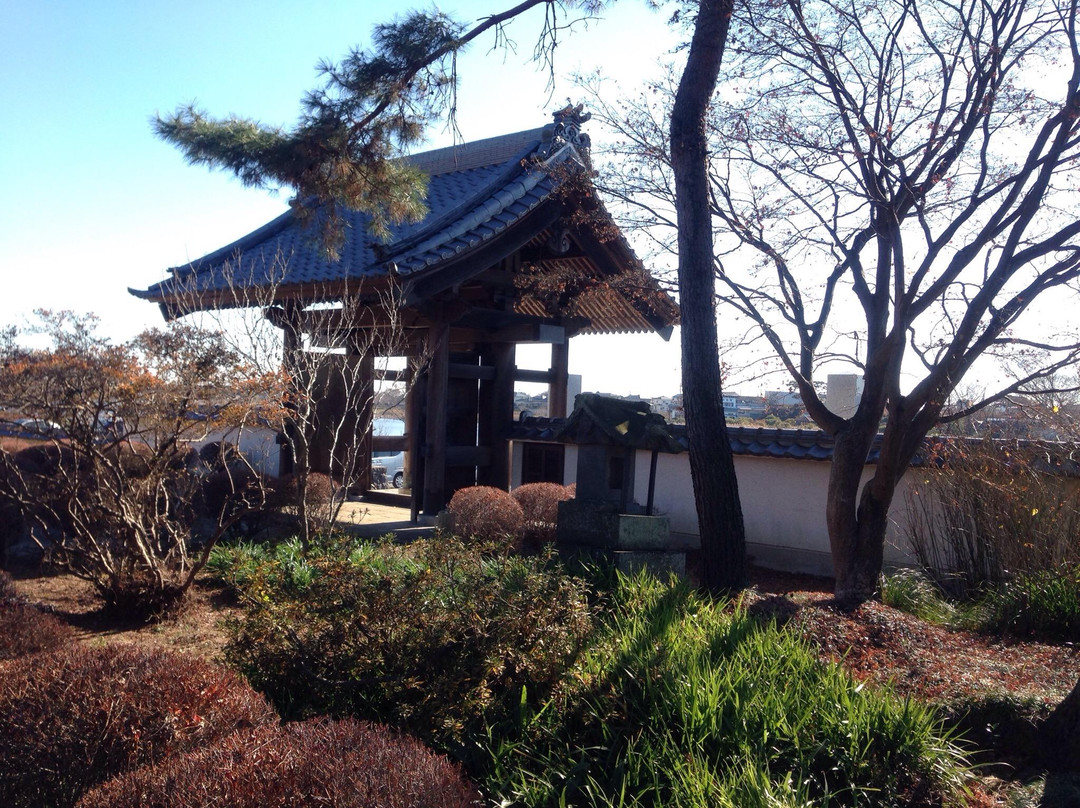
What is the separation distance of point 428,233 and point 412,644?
6.64 meters

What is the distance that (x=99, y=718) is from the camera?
3211mm

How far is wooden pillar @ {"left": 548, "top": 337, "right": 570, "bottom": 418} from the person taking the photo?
13.4m

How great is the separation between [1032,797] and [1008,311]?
3.86 metres

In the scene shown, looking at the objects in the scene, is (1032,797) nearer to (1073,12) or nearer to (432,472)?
(1073,12)

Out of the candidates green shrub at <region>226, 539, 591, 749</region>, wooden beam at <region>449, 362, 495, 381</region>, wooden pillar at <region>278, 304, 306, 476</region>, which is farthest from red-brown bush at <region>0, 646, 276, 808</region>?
wooden beam at <region>449, 362, 495, 381</region>

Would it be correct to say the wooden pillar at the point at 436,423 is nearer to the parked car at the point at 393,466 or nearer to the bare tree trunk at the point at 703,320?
the bare tree trunk at the point at 703,320

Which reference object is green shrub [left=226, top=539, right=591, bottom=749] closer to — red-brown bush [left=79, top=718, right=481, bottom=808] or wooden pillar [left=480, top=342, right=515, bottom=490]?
red-brown bush [left=79, top=718, right=481, bottom=808]

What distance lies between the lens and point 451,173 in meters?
14.1

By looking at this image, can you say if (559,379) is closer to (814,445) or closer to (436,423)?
(436,423)

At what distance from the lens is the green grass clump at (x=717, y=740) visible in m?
3.50

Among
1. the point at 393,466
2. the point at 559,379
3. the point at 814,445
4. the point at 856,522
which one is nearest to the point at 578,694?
the point at 856,522

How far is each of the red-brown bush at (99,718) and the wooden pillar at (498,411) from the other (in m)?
8.82

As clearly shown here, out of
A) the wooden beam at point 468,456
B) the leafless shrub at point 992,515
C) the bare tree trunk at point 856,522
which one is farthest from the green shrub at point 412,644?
the wooden beam at point 468,456

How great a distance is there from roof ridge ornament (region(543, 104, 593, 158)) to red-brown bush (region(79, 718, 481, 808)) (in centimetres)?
918
